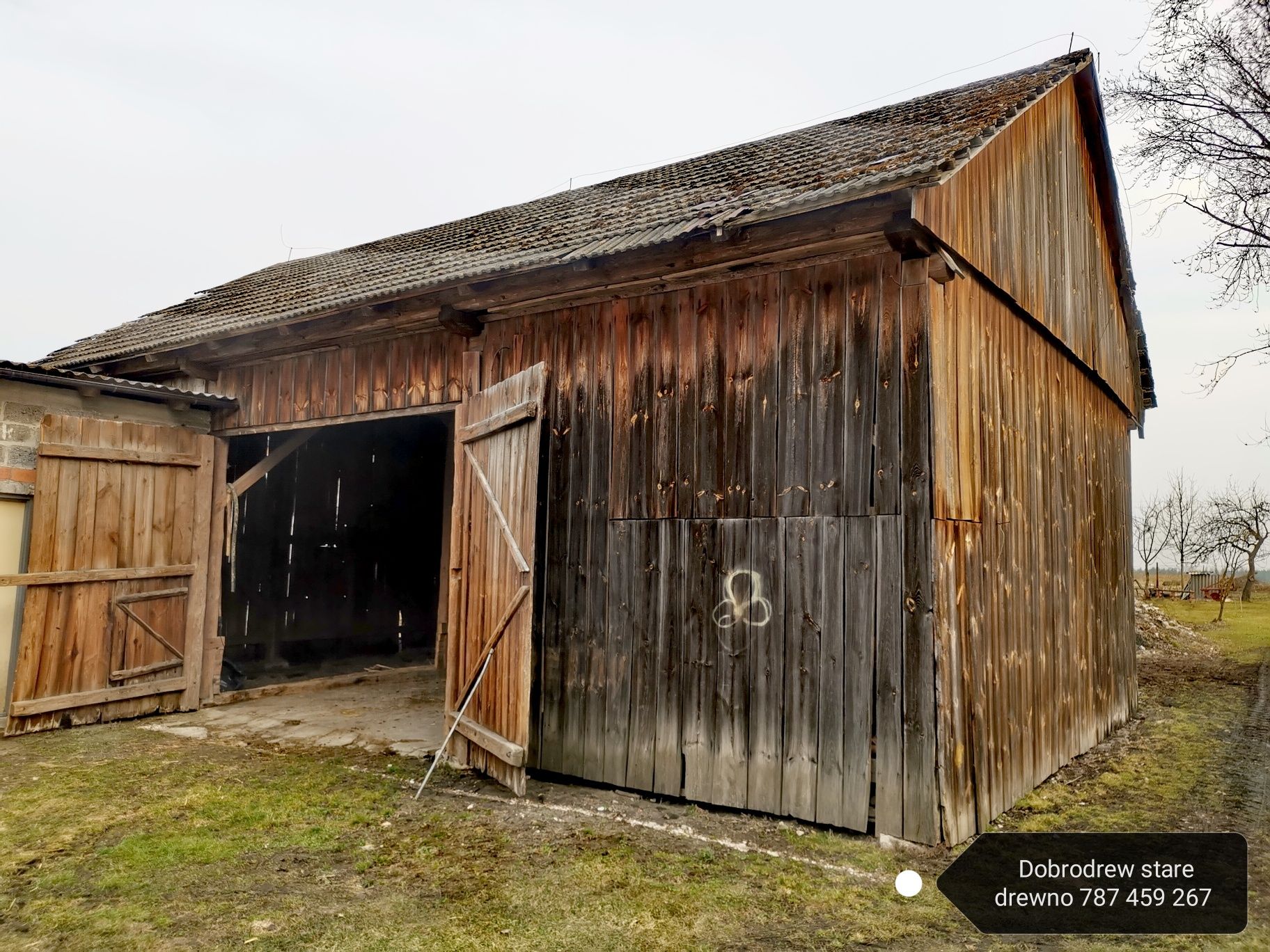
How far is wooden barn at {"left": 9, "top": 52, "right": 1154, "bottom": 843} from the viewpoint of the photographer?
425cm

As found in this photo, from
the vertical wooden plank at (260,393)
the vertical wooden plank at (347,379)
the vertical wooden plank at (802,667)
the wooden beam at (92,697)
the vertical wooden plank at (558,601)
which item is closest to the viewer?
the vertical wooden plank at (802,667)

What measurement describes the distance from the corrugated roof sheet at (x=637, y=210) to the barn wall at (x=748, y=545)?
561 mm

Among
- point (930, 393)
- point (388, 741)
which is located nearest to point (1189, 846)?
point (930, 393)

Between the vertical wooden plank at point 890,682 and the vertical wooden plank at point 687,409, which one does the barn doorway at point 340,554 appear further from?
the vertical wooden plank at point 890,682

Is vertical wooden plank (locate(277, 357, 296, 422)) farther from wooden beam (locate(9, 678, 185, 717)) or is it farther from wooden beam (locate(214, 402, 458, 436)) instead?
wooden beam (locate(9, 678, 185, 717))

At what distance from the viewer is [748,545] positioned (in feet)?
15.5

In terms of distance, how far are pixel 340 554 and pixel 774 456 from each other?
8179 millimetres

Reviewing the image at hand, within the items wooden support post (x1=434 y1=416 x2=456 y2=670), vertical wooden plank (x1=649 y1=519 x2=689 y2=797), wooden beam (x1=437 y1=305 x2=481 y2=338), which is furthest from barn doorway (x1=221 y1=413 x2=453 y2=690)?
vertical wooden plank (x1=649 y1=519 x2=689 y2=797)

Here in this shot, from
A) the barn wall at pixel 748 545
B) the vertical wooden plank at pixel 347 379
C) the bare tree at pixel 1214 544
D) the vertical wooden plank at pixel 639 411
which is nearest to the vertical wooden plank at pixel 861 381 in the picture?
the barn wall at pixel 748 545

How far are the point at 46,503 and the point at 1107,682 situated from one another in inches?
384

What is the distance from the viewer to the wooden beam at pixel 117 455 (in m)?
6.78

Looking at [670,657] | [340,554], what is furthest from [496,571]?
[340,554]

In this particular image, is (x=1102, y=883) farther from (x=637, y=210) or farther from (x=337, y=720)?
(x=337, y=720)

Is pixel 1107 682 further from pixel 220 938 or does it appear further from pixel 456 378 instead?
pixel 220 938
